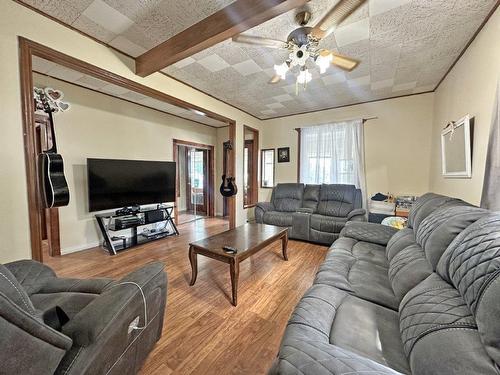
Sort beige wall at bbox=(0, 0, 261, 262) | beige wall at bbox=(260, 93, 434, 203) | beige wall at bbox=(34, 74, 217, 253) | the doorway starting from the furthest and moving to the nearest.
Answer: the doorway < beige wall at bbox=(260, 93, 434, 203) < beige wall at bbox=(34, 74, 217, 253) < beige wall at bbox=(0, 0, 261, 262)

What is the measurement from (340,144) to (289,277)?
2942 millimetres

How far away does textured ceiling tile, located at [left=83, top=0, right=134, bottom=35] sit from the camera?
69.0 inches

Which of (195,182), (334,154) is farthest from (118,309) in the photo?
(195,182)

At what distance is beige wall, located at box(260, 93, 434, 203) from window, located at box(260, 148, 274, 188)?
156cm

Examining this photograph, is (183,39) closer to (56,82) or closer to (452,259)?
(56,82)

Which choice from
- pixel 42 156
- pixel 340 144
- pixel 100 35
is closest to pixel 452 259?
pixel 42 156

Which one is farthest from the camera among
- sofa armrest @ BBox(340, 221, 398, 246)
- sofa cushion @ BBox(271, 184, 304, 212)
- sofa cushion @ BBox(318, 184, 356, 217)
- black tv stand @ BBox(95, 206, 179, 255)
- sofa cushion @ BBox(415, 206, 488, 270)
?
sofa cushion @ BBox(271, 184, 304, 212)

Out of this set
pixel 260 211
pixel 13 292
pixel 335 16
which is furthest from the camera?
pixel 260 211

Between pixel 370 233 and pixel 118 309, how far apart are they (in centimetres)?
227

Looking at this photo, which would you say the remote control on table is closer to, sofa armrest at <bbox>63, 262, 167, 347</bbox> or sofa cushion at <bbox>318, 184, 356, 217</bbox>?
sofa armrest at <bbox>63, 262, 167, 347</bbox>

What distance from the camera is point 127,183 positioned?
354cm

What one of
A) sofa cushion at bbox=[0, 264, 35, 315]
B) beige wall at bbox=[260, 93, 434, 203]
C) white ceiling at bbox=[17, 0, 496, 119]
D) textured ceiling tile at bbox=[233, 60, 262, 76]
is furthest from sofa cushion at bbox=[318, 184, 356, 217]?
sofa cushion at bbox=[0, 264, 35, 315]

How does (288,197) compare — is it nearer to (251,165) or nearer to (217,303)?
(251,165)

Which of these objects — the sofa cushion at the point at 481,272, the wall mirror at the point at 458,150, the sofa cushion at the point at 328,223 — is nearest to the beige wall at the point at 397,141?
the wall mirror at the point at 458,150
